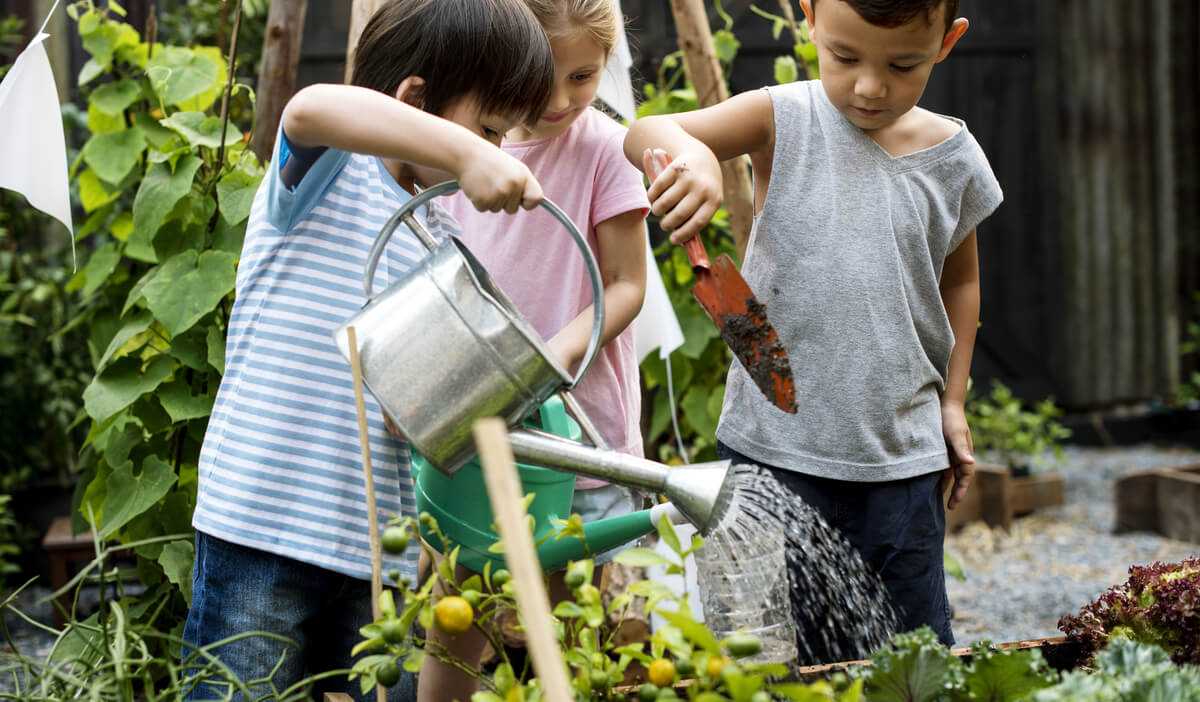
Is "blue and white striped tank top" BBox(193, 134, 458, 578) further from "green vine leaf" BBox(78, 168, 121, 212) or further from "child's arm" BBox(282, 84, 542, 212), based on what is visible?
"green vine leaf" BBox(78, 168, 121, 212)

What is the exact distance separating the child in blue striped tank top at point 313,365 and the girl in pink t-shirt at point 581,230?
23cm

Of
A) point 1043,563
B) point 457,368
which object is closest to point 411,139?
point 457,368

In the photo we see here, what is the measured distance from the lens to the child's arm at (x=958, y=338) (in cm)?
161

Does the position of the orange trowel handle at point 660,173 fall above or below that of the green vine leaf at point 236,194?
above

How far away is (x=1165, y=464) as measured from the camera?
500 cm

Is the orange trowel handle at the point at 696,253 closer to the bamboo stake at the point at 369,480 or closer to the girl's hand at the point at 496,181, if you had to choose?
the girl's hand at the point at 496,181

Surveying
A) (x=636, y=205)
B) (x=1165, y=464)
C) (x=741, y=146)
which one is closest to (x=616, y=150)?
(x=636, y=205)

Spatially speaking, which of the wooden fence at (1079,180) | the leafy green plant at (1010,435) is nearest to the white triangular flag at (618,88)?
the leafy green plant at (1010,435)

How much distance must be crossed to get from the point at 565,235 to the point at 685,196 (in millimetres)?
494

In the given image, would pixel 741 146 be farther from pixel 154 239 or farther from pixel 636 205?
pixel 154 239

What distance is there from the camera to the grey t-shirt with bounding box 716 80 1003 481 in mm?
1491

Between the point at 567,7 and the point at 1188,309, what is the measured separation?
5462mm

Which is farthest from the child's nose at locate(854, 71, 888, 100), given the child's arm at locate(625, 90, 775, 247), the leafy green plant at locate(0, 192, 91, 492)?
the leafy green plant at locate(0, 192, 91, 492)

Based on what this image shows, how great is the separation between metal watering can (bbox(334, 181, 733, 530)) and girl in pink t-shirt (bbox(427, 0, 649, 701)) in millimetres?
509
